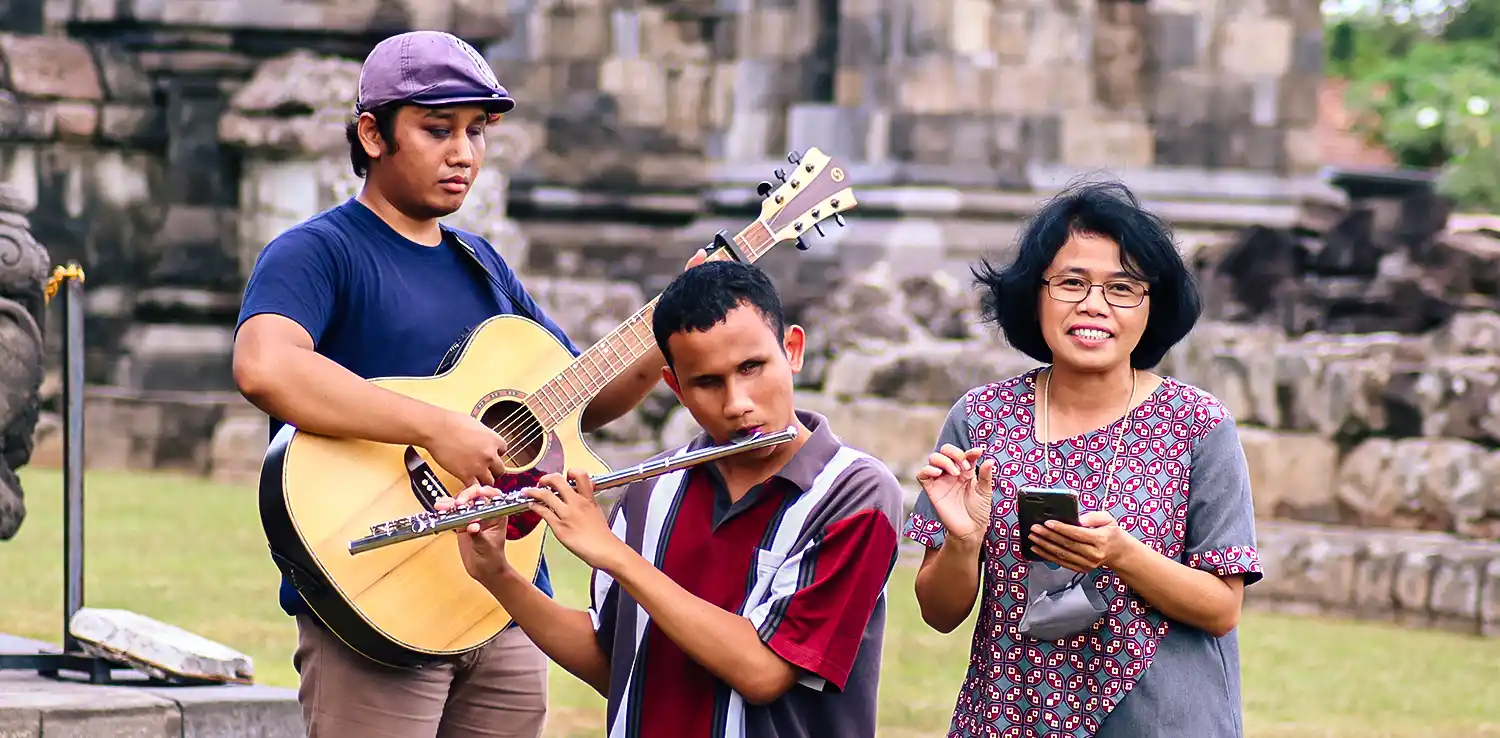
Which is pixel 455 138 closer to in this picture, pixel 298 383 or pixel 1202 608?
pixel 298 383

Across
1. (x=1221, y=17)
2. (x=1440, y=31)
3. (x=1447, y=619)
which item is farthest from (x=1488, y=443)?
(x=1440, y=31)

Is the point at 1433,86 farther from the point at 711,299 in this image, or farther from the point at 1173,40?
the point at 711,299

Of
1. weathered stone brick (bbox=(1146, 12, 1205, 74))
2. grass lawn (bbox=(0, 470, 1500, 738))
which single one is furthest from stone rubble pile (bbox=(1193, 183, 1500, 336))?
grass lawn (bbox=(0, 470, 1500, 738))

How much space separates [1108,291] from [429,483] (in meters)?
1.27

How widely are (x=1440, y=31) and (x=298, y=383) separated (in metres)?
48.1

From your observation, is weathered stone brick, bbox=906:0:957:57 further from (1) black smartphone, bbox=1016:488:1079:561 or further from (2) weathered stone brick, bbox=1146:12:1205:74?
(1) black smartphone, bbox=1016:488:1079:561

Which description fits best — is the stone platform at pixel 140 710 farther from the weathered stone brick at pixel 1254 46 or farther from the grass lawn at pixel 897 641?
the weathered stone brick at pixel 1254 46

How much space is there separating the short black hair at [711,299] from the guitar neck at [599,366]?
769 mm

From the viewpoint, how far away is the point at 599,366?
14.5 ft

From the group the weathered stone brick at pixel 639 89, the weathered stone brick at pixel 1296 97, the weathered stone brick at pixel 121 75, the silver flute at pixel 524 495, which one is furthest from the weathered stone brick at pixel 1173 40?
the silver flute at pixel 524 495

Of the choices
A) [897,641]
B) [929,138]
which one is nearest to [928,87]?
[929,138]

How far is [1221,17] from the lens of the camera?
632 inches

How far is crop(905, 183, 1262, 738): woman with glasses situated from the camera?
3.51m

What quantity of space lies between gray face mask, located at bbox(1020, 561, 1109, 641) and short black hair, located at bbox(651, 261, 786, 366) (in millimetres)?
537
